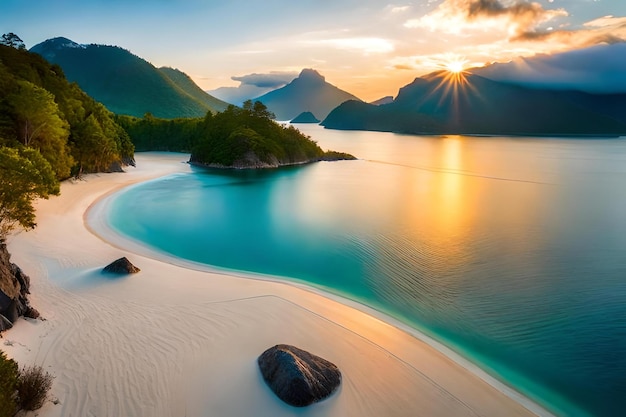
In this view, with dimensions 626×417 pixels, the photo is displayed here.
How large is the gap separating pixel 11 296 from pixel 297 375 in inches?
452

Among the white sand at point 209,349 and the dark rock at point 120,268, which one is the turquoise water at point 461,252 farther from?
the dark rock at point 120,268

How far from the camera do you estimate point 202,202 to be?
4956cm

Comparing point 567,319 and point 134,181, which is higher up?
point 134,181

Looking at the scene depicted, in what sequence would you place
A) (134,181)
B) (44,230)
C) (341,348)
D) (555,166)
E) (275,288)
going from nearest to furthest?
(341,348), (275,288), (44,230), (134,181), (555,166)

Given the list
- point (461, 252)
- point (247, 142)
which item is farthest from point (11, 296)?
point (247, 142)

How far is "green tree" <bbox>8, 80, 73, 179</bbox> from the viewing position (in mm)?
43013

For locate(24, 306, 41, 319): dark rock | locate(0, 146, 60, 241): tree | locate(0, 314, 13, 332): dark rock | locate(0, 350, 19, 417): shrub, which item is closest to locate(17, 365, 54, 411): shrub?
locate(0, 350, 19, 417): shrub

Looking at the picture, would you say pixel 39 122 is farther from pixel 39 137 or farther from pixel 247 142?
pixel 247 142

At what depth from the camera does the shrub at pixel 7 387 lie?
8.36 meters

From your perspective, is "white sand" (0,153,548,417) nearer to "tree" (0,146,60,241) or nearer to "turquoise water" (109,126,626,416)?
"tree" (0,146,60,241)

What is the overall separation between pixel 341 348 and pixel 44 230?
2685 cm

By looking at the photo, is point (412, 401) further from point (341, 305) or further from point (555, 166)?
point (555, 166)

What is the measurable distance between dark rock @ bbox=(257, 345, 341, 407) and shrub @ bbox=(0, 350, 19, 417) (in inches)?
254

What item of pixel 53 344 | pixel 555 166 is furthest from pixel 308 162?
pixel 53 344
